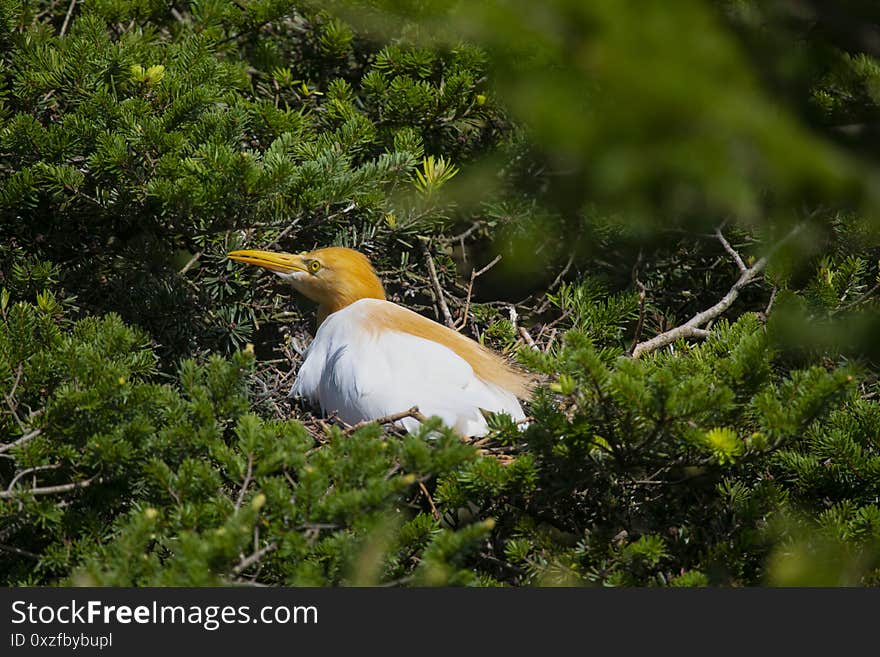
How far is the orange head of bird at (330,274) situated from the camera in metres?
3.14

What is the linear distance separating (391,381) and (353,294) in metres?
0.54

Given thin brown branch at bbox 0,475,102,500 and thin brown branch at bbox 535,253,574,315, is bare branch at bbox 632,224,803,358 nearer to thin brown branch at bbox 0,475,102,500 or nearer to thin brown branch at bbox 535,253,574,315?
thin brown branch at bbox 535,253,574,315

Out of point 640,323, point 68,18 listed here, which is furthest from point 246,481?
point 68,18

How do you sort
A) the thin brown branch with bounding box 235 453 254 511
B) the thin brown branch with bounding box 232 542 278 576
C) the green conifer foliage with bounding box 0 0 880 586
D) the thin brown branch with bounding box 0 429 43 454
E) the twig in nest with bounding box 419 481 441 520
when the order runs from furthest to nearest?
the twig in nest with bounding box 419 481 441 520, the thin brown branch with bounding box 0 429 43 454, the thin brown branch with bounding box 235 453 254 511, the thin brown branch with bounding box 232 542 278 576, the green conifer foliage with bounding box 0 0 880 586

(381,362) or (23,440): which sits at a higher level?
(23,440)

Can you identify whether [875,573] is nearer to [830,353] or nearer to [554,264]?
[830,353]

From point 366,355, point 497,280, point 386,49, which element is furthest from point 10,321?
point 497,280

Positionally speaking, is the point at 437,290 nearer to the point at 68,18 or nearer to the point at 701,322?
the point at 701,322

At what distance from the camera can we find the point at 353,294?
3311 mm

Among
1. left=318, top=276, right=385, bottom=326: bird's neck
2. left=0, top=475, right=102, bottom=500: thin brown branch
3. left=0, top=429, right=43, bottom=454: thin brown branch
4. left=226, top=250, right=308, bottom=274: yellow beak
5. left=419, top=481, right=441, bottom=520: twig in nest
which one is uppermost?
left=0, top=429, right=43, bottom=454: thin brown branch

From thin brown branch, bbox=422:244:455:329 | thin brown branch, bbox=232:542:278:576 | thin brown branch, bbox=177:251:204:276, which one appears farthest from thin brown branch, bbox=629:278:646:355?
thin brown branch, bbox=232:542:278:576

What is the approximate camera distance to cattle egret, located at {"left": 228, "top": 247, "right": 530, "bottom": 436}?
281 centimetres

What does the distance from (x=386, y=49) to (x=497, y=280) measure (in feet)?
3.10

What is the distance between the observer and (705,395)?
1.83 m
